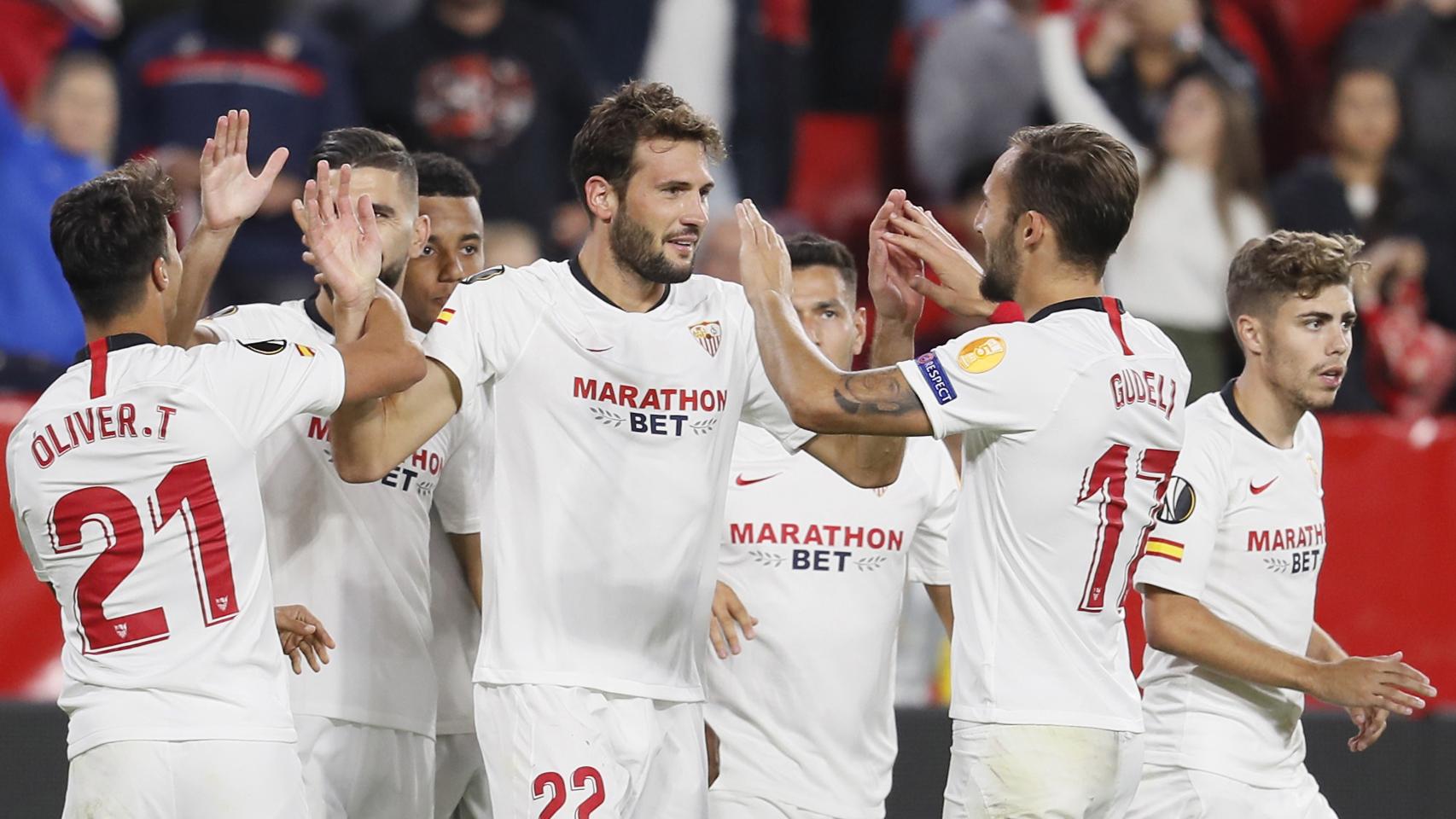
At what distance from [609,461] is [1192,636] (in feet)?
6.24

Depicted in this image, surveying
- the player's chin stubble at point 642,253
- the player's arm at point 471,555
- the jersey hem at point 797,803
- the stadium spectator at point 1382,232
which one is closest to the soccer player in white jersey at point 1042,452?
the player's chin stubble at point 642,253

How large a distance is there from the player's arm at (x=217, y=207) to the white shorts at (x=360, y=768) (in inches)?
50.8

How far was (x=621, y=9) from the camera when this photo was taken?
11.0m

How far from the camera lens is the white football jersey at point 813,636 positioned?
20.0ft

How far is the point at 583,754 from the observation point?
4969mm

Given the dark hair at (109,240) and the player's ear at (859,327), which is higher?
the dark hair at (109,240)

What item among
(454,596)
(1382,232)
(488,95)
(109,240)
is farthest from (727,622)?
(1382,232)

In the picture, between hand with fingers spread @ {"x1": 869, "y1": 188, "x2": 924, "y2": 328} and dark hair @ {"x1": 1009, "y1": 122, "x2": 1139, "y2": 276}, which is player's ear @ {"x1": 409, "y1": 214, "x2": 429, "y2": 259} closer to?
hand with fingers spread @ {"x1": 869, "y1": 188, "x2": 924, "y2": 328}

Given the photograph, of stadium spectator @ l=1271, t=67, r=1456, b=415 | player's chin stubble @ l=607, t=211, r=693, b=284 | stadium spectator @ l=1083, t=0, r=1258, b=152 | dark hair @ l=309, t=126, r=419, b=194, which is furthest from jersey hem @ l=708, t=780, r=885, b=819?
stadium spectator @ l=1083, t=0, r=1258, b=152

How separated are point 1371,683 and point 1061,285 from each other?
60.0 inches

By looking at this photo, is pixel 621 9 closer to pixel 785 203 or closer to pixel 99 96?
pixel 785 203

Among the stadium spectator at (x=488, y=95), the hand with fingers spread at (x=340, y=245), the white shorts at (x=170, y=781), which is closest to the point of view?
the white shorts at (x=170, y=781)

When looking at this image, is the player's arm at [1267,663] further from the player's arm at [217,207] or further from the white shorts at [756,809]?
the player's arm at [217,207]

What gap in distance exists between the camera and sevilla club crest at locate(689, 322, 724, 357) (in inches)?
210
